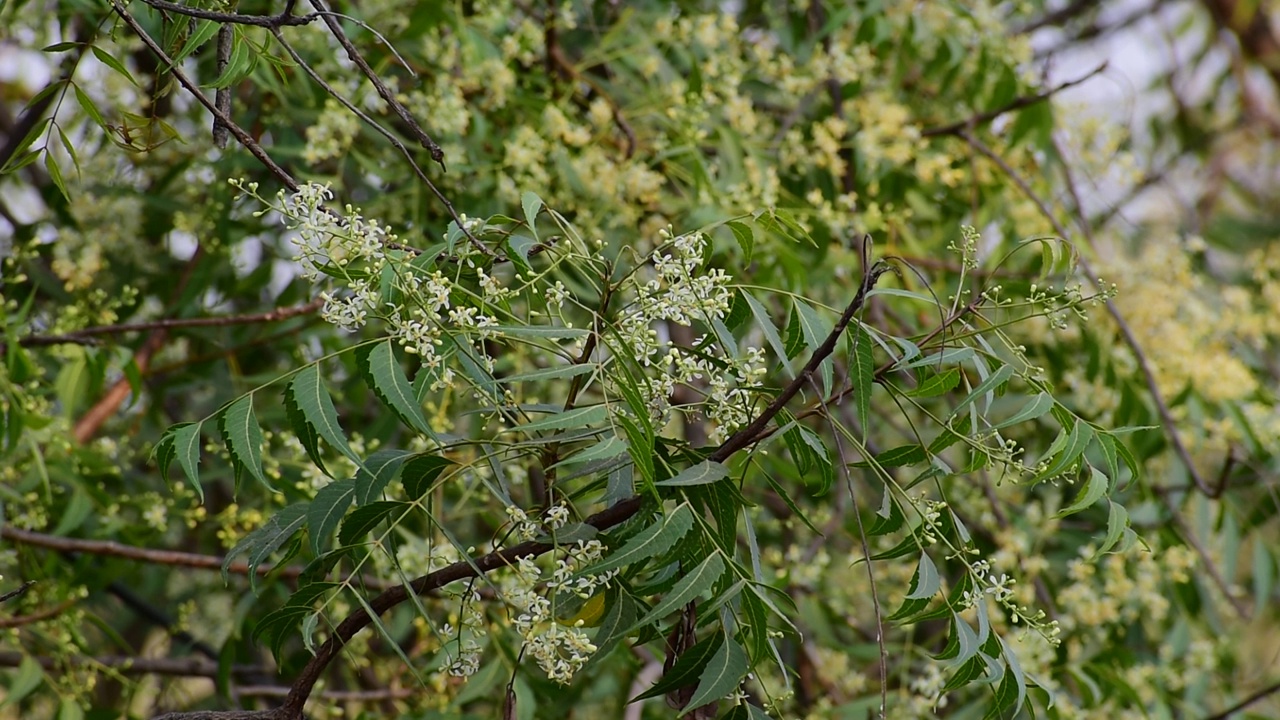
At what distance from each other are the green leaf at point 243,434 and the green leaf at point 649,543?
278 millimetres

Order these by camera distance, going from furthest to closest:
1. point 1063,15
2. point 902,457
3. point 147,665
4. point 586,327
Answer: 1. point 1063,15
2. point 147,665
3. point 586,327
4. point 902,457

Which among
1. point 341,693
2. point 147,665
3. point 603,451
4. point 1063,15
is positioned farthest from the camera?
point 1063,15

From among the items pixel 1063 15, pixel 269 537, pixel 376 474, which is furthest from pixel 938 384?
pixel 1063 15

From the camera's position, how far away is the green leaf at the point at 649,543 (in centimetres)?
94

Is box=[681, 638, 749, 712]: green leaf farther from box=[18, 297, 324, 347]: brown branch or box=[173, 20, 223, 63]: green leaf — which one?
box=[18, 297, 324, 347]: brown branch

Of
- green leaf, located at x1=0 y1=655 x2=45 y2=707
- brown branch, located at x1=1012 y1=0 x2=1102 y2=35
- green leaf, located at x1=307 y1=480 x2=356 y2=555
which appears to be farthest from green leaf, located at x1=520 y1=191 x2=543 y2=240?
brown branch, located at x1=1012 y1=0 x2=1102 y2=35

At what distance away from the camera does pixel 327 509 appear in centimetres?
104

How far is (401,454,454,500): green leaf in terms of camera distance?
3.42ft

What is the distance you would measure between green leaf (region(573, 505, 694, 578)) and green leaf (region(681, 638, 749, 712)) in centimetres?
10

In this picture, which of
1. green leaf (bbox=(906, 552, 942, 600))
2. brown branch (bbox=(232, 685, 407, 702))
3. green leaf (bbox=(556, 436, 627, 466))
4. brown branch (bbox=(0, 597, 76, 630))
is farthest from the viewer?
brown branch (bbox=(232, 685, 407, 702))

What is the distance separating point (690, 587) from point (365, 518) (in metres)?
0.29

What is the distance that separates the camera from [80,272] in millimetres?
2133

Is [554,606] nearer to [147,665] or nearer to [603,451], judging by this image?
[603,451]

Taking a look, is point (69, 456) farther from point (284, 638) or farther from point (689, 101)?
point (689, 101)
